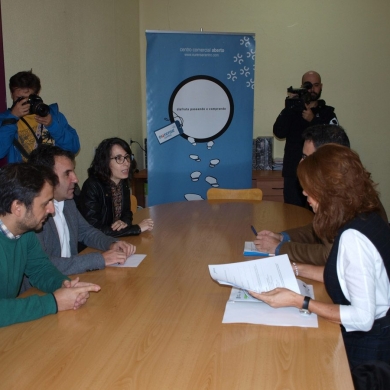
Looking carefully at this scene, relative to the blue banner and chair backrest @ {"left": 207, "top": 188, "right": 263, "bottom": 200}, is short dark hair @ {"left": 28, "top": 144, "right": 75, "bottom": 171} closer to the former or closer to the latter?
chair backrest @ {"left": 207, "top": 188, "right": 263, "bottom": 200}

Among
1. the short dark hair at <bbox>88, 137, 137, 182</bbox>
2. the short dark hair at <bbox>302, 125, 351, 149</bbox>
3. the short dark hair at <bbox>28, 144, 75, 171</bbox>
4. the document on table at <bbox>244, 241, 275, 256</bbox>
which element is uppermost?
the short dark hair at <bbox>302, 125, 351, 149</bbox>

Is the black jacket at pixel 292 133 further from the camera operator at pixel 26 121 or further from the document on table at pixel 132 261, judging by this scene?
the document on table at pixel 132 261

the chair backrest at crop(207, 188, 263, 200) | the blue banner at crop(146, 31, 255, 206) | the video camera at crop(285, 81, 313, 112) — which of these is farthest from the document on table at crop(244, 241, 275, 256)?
the blue banner at crop(146, 31, 255, 206)

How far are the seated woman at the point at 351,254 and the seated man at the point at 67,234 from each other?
2.73 ft

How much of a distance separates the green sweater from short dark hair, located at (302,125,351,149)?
1.42 m

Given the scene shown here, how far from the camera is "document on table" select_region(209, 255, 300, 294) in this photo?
1705 mm

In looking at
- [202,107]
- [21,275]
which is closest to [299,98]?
[202,107]

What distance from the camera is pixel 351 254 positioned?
5.09 ft

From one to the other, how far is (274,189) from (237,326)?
13.0ft

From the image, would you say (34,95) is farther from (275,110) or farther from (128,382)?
(275,110)

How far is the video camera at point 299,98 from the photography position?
13.6 feet

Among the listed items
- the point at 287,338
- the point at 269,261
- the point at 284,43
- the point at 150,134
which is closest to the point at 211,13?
the point at 284,43

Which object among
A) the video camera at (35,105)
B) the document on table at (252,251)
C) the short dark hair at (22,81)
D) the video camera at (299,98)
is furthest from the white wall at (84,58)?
the document on table at (252,251)

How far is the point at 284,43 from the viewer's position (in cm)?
570
